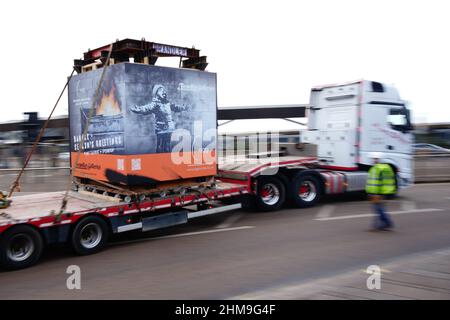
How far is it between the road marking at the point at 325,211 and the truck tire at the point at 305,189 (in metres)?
0.36

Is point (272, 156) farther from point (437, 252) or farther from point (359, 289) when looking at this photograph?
point (359, 289)

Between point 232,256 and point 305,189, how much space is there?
17.1 feet

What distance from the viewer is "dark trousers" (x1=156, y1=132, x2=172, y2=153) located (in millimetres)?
8320

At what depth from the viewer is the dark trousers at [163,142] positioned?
8.32 meters

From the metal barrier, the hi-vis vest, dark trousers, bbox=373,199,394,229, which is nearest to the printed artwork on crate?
the hi-vis vest

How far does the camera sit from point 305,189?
11.8 metres

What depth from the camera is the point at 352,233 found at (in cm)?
867

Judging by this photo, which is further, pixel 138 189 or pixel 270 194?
pixel 270 194

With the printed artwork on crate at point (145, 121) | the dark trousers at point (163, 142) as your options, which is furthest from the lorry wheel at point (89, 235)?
the dark trousers at point (163, 142)
